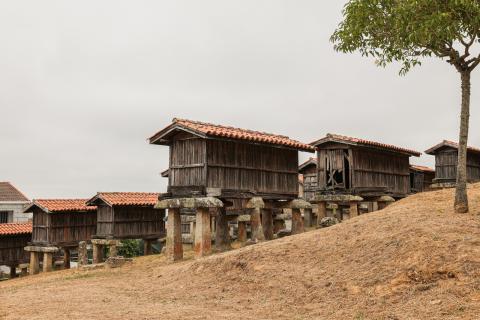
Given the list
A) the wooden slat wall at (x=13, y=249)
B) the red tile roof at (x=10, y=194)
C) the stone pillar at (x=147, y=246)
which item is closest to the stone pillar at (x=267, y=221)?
the stone pillar at (x=147, y=246)

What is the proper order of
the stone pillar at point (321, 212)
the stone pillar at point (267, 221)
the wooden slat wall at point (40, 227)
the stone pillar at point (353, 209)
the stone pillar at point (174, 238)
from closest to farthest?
1. the stone pillar at point (174, 238)
2. the stone pillar at point (267, 221)
3. the stone pillar at point (353, 209)
4. the stone pillar at point (321, 212)
5. the wooden slat wall at point (40, 227)

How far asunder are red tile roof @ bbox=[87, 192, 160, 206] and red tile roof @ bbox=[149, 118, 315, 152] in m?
8.57

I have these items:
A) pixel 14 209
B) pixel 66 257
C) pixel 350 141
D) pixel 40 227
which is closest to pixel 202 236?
pixel 350 141

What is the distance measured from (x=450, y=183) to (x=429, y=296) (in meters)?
26.0

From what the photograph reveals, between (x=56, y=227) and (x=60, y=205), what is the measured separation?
1.43 m

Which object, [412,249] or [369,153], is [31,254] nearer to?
[369,153]

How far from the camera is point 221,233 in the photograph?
2230 centimetres

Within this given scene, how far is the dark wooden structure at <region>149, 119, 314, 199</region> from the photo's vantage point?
62.5ft

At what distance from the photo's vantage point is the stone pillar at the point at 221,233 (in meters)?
21.8

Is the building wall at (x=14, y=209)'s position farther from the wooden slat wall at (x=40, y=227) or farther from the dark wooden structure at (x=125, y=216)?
the dark wooden structure at (x=125, y=216)

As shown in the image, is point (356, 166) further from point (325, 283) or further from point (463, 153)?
point (325, 283)

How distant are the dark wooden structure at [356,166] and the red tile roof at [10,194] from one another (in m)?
28.7

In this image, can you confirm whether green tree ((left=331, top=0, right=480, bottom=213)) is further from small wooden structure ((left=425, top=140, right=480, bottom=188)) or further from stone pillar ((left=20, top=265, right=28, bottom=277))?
stone pillar ((left=20, top=265, right=28, bottom=277))

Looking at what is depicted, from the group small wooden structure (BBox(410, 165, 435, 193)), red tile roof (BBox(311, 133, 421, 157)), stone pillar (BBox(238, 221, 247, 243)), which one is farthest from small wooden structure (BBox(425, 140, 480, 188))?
stone pillar (BBox(238, 221, 247, 243))
